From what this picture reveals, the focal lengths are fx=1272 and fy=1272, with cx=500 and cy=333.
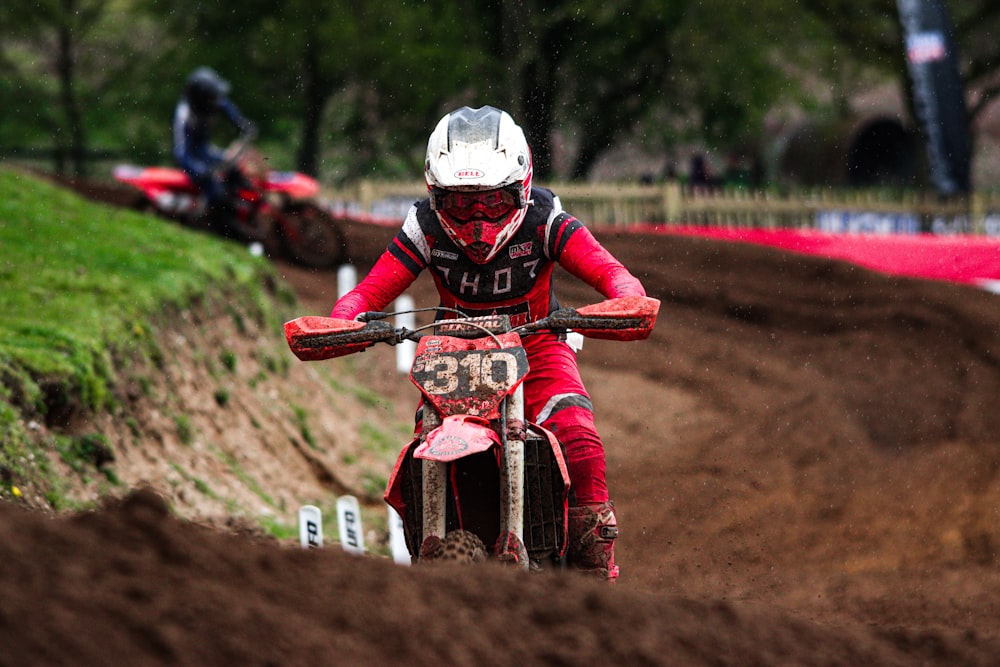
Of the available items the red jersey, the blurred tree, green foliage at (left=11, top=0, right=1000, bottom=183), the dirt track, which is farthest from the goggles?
the blurred tree

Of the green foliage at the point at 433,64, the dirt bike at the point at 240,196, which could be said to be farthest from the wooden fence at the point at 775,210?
the dirt bike at the point at 240,196

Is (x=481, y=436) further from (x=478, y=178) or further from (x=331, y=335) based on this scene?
(x=478, y=178)

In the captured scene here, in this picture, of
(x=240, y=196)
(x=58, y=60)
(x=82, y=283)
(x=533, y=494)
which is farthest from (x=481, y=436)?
(x=58, y=60)

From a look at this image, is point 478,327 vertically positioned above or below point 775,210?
above

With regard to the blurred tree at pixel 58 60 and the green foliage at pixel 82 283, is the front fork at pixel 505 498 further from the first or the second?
the blurred tree at pixel 58 60

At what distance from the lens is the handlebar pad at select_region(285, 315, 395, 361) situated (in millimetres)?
5270

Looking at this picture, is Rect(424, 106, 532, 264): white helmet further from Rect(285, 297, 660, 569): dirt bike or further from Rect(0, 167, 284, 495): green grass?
Rect(0, 167, 284, 495): green grass

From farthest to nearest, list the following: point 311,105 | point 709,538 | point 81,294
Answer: point 311,105, point 81,294, point 709,538

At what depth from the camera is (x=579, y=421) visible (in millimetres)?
5742

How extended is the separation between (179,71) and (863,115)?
19.5 metres

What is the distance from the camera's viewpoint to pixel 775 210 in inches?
922

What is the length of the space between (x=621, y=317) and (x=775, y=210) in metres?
18.9

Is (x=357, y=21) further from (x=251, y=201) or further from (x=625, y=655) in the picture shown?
(x=625, y=655)

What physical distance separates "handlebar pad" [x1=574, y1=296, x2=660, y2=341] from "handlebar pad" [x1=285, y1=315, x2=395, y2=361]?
82cm
